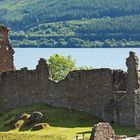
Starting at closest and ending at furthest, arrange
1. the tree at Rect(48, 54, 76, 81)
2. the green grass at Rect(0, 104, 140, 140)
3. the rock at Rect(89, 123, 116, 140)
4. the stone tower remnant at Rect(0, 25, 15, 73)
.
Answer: the rock at Rect(89, 123, 116, 140) → the green grass at Rect(0, 104, 140, 140) → the stone tower remnant at Rect(0, 25, 15, 73) → the tree at Rect(48, 54, 76, 81)

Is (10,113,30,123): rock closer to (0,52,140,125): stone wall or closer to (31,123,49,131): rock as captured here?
(31,123,49,131): rock

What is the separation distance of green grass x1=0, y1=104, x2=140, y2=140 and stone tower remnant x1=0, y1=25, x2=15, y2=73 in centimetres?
1183

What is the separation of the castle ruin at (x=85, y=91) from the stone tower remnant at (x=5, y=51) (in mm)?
6640

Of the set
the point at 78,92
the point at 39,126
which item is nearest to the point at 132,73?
the point at 78,92

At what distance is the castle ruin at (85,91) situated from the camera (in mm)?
69125

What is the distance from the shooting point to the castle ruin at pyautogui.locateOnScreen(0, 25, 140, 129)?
69125 millimetres

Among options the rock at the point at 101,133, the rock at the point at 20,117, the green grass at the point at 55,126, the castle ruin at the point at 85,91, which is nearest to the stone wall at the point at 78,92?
the castle ruin at the point at 85,91

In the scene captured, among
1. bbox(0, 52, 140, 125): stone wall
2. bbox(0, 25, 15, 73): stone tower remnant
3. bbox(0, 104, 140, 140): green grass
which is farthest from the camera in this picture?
bbox(0, 25, 15, 73): stone tower remnant

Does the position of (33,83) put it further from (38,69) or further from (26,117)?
(26,117)

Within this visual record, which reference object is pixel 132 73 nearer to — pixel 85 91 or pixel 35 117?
pixel 85 91

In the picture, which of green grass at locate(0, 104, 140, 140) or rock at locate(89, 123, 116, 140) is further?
green grass at locate(0, 104, 140, 140)

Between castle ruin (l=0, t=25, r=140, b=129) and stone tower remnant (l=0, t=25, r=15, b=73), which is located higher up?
stone tower remnant (l=0, t=25, r=15, b=73)

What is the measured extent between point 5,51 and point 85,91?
65.5 feet

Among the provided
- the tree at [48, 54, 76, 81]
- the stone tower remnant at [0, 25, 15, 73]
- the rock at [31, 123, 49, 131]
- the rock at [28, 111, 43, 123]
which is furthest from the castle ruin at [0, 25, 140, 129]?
the tree at [48, 54, 76, 81]
